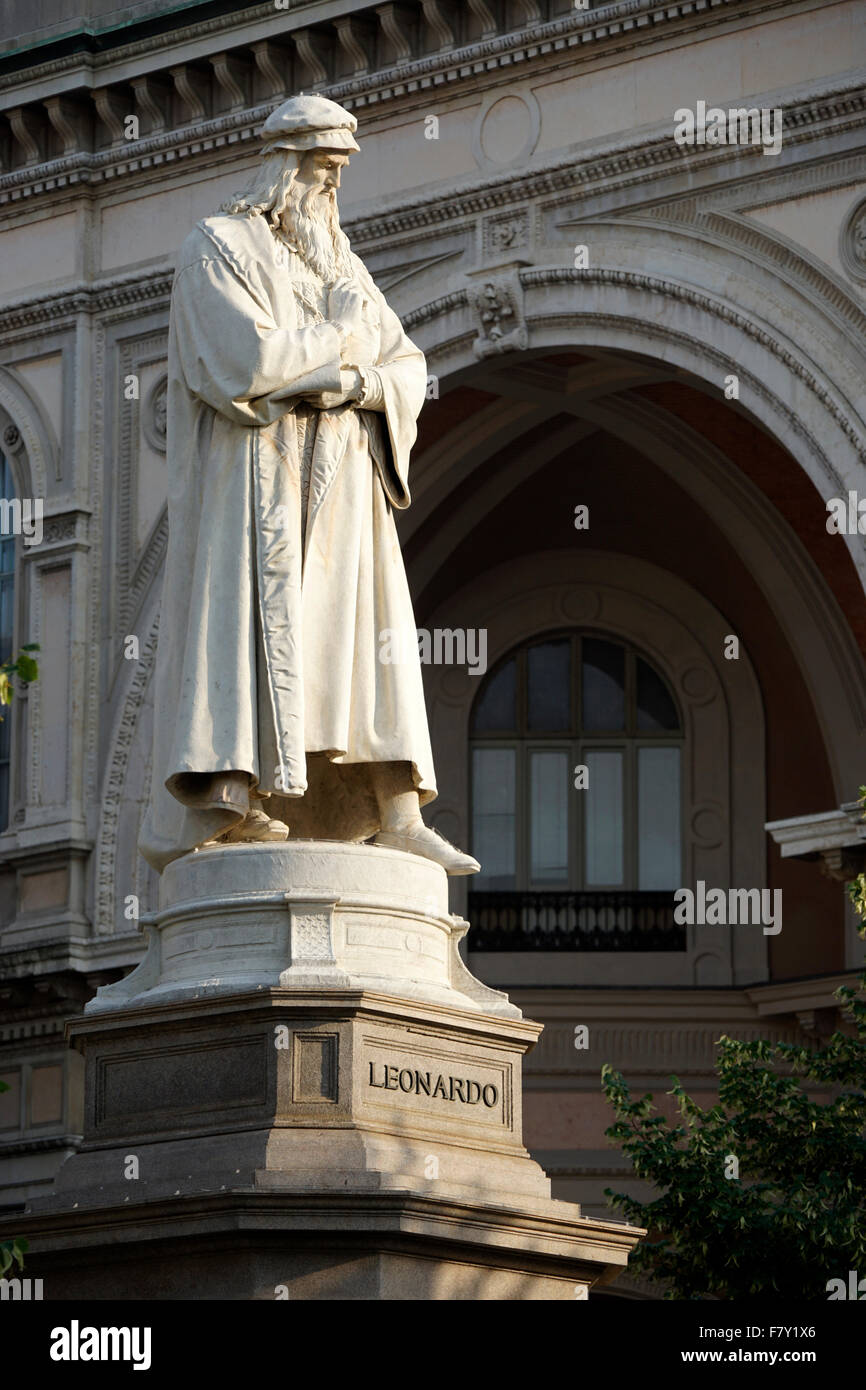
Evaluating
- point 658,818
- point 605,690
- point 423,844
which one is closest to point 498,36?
point 605,690

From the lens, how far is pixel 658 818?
29.8m

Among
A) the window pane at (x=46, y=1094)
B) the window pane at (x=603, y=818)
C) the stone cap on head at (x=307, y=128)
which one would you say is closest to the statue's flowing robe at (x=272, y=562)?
the stone cap on head at (x=307, y=128)

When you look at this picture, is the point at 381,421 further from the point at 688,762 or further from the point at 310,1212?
the point at 688,762

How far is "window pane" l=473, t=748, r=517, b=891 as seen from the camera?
2994 cm

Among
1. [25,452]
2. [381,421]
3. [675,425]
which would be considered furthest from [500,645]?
[381,421]

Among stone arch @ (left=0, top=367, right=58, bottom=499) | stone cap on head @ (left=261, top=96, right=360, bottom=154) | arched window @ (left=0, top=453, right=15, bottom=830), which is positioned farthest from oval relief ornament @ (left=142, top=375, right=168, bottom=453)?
stone cap on head @ (left=261, top=96, right=360, bottom=154)

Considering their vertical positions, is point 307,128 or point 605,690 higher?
point 605,690

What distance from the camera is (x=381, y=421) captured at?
11336mm

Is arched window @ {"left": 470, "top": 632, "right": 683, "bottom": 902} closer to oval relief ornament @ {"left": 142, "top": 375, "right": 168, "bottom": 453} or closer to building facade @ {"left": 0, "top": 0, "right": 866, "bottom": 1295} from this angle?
building facade @ {"left": 0, "top": 0, "right": 866, "bottom": 1295}

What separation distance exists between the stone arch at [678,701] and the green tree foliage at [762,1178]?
9214 mm

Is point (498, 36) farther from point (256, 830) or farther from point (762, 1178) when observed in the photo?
point (256, 830)

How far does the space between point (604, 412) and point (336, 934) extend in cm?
1800

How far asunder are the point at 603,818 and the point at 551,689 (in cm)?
140

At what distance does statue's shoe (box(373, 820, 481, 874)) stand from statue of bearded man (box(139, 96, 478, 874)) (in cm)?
1
